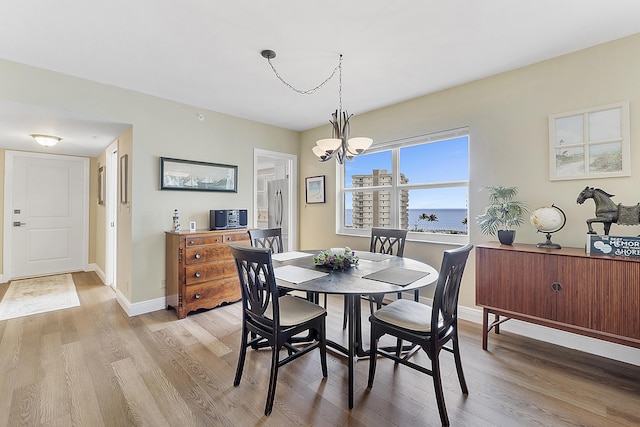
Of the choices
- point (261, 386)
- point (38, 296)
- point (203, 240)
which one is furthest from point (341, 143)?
point (38, 296)


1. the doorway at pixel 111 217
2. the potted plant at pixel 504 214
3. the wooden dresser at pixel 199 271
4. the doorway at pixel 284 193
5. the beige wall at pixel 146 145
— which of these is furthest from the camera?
the doorway at pixel 284 193

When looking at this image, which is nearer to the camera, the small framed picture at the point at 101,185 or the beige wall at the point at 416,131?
the beige wall at the point at 416,131

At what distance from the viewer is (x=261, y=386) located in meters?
2.00

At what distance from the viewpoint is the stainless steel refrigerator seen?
5184 mm

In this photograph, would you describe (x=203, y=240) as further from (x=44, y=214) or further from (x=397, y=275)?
(x=44, y=214)

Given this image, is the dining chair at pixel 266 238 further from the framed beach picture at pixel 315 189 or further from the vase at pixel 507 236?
the vase at pixel 507 236

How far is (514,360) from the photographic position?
233cm

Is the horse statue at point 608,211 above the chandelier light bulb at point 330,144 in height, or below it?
below

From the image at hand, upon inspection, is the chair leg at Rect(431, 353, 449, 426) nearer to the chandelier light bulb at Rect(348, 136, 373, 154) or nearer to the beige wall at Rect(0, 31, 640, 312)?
the chandelier light bulb at Rect(348, 136, 373, 154)

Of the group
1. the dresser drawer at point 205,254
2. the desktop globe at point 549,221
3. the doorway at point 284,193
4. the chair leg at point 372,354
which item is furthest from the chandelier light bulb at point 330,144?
the doorway at point 284,193

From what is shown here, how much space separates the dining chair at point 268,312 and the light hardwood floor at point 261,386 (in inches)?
8.3

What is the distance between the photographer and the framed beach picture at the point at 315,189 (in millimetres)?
4684

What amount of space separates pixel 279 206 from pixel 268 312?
11.9 ft

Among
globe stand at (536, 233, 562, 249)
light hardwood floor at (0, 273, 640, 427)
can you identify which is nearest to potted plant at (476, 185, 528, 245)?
globe stand at (536, 233, 562, 249)
